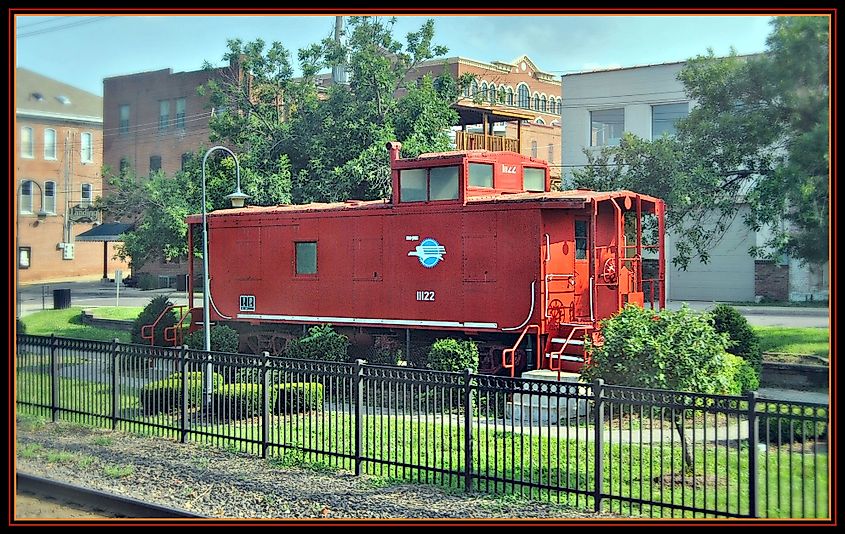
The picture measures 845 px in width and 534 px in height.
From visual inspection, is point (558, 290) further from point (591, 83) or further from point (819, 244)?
point (591, 83)

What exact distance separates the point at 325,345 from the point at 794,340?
36.4 feet

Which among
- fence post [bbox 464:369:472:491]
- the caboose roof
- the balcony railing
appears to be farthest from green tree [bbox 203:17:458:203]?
fence post [bbox 464:369:472:491]

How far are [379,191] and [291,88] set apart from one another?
571cm

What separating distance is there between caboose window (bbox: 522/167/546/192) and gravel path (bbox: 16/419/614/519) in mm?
10216

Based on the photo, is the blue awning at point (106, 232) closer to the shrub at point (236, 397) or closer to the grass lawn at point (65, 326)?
the grass lawn at point (65, 326)

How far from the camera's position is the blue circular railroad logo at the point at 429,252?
18125mm

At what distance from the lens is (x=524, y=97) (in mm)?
32531

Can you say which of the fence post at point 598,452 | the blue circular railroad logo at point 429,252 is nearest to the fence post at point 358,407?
the fence post at point 598,452

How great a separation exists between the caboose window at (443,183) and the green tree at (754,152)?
18.5 feet

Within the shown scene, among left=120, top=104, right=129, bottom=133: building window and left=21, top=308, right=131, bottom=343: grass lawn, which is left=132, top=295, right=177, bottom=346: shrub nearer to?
left=21, top=308, right=131, bottom=343: grass lawn
